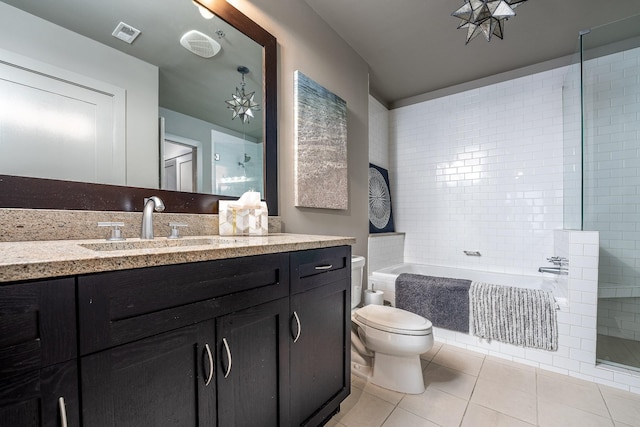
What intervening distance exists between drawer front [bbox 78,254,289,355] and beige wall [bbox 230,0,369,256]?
3.10 feet

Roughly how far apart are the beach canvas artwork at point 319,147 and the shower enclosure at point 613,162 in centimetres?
184

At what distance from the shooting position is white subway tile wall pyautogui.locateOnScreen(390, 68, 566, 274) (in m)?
2.76

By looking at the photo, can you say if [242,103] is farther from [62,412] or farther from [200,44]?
[62,412]

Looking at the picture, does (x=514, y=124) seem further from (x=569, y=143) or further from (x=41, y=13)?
(x=41, y=13)

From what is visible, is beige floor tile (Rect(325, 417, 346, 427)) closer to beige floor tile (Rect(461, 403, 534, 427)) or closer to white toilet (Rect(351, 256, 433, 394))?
white toilet (Rect(351, 256, 433, 394))

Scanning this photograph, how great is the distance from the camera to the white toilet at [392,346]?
162 centimetres

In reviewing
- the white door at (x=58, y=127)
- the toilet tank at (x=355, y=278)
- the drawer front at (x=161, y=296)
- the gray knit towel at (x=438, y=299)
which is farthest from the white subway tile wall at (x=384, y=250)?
the white door at (x=58, y=127)

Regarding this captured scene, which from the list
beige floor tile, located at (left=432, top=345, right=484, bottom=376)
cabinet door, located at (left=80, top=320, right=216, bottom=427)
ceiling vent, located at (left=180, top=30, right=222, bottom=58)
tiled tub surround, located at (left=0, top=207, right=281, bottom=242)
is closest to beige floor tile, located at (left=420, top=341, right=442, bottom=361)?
beige floor tile, located at (left=432, top=345, right=484, bottom=376)

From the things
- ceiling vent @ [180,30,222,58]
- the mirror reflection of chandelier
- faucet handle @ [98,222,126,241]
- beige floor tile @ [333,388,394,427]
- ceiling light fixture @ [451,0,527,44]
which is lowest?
beige floor tile @ [333,388,394,427]

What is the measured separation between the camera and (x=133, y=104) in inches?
47.8

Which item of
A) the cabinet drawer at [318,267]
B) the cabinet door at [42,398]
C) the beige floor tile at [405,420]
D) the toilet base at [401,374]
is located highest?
the cabinet drawer at [318,267]

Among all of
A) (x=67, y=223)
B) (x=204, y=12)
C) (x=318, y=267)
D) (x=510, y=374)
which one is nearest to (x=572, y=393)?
(x=510, y=374)

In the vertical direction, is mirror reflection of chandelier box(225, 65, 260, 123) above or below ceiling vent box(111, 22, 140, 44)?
below

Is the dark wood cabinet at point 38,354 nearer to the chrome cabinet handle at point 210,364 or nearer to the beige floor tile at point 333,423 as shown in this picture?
the chrome cabinet handle at point 210,364
